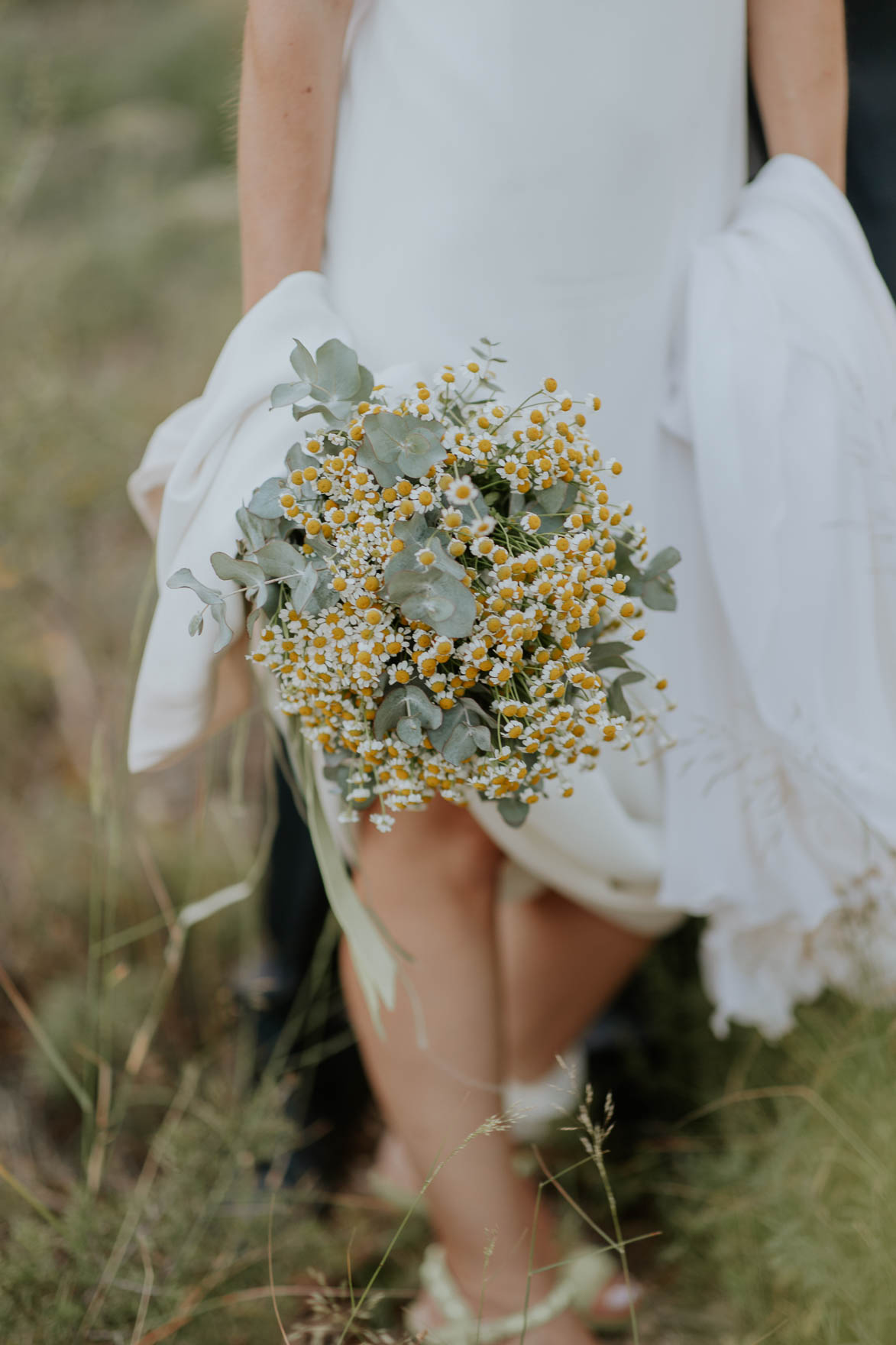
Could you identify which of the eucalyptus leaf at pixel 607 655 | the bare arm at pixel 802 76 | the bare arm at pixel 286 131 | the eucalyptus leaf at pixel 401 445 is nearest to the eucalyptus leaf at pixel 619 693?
the eucalyptus leaf at pixel 607 655

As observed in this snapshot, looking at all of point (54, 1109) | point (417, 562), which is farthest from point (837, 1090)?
point (54, 1109)

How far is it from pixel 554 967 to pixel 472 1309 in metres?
0.44

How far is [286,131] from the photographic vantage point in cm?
100

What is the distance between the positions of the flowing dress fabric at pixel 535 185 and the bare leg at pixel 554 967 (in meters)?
0.41

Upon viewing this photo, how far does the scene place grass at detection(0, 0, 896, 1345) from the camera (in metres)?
1.22

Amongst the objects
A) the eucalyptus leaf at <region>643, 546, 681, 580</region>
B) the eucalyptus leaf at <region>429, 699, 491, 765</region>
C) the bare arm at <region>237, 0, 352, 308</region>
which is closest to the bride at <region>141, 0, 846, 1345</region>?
the bare arm at <region>237, 0, 352, 308</region>

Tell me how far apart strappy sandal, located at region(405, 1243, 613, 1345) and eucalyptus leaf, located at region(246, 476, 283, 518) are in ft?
2.96

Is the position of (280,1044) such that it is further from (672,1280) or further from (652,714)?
(652,714)

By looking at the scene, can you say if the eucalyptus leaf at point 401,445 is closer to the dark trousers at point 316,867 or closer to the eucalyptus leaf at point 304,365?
the eucalyptus leaf at point 304,365

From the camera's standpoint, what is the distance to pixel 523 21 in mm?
997

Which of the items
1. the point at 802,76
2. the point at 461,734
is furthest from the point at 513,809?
the point at 802,76

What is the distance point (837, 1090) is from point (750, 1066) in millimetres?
249

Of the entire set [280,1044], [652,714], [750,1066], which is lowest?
[750,1066]

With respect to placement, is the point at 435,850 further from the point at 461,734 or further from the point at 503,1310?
the point at 503,1310
